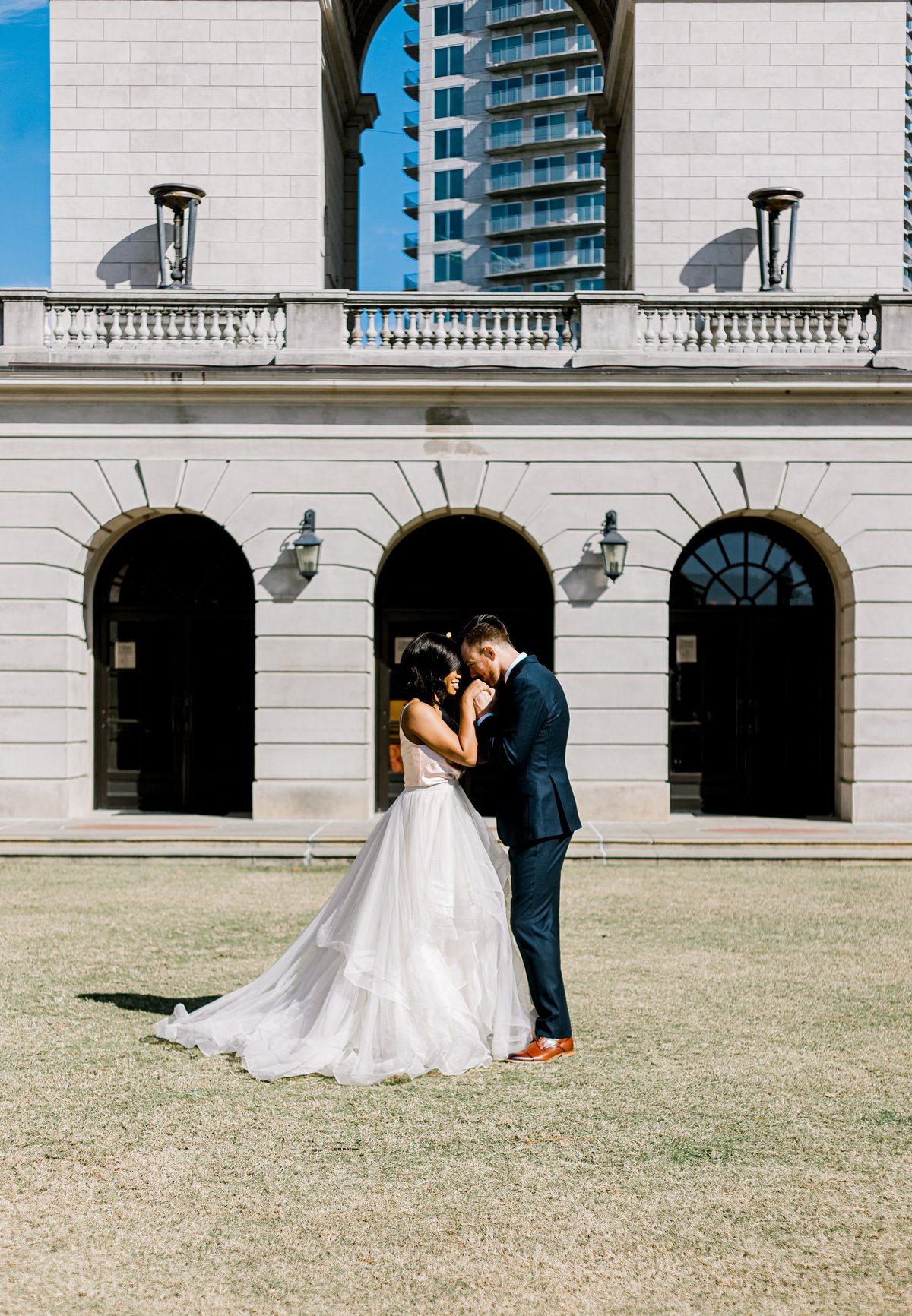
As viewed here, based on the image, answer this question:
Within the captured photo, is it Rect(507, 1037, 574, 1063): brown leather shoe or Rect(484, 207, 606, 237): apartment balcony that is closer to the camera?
Rect(507, 1037, 574, 1063): brown leather shoe

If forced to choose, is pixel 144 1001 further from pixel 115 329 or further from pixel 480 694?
pixel 115 329

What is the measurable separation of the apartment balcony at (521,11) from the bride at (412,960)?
88.4 meters

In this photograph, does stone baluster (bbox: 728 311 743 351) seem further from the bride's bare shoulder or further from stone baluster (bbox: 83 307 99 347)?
the bride's bare shoulder

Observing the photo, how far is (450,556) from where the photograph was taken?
1877cm

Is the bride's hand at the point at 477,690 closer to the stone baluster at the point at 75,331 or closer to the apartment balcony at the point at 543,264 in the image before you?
the stone baluster at the point at 75,331

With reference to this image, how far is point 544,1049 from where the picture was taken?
21.6ft

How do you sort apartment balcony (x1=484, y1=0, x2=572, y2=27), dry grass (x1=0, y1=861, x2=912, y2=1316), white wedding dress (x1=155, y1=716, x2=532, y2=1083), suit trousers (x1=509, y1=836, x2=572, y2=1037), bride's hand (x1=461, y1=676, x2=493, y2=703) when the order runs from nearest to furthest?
dry grass (x1=0, y1=861, x2=912, y2=1316) < white wedding dress (x1=155, y1=716, x2=532, y2=1083) < suit trousers (x1=509, y1=836, x2=572, y2=1037) < bride's hand (x1=461, y1=676, x2=493, y2=703) < apartment balcony (x1=484, y1=0, x2=572, y2=27)

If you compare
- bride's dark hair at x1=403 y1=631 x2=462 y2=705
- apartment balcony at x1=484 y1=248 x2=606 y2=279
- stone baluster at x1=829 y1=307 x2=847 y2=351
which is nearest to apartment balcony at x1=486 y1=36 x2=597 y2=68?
apartment balcony at x1=484 y1=248 x2=606 y2=279

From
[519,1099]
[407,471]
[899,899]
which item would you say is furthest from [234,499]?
[519,1099]

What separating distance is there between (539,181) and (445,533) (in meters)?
74.4

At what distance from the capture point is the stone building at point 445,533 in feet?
57.3

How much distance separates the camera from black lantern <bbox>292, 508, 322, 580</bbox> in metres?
17.2

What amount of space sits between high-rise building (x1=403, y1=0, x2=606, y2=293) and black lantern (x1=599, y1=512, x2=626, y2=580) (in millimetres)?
70823

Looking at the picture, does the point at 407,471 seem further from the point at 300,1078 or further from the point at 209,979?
the point at 300,1078
